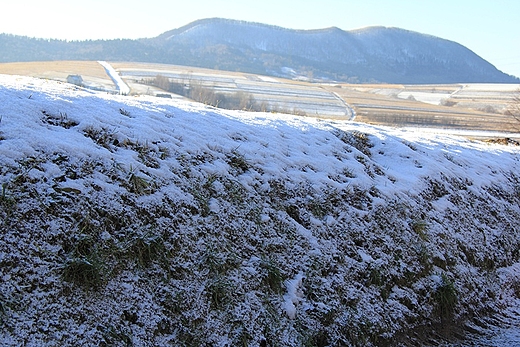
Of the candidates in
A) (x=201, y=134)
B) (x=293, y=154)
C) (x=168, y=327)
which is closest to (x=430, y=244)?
(x=293, y=154)

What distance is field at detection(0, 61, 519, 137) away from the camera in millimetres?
19453

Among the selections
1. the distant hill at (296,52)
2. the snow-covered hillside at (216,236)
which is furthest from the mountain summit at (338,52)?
the snow-covered hillside at (216,236)

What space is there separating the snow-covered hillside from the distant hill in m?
25.4

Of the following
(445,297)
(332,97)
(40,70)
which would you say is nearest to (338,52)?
(332,97)

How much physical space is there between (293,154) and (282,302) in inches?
97.2

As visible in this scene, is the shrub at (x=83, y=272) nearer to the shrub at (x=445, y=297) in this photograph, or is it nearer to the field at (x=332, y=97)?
the shrub at (x=445, y=297)

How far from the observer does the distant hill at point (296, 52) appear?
47.0 metres

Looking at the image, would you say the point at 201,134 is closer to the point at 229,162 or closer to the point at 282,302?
the point at 229,162

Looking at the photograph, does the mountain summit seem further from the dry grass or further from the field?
the dry grass

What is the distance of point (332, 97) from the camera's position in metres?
39.4

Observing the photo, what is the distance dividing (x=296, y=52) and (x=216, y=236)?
133512 millimetres

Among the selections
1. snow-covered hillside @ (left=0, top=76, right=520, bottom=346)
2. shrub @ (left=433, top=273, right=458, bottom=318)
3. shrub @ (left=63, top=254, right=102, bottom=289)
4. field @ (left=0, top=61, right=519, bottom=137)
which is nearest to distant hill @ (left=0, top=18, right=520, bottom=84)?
field @ (left=0, top=61, right=519, bottom=137)

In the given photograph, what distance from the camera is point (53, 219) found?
3576mm

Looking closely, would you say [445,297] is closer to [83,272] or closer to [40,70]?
[83,272]
